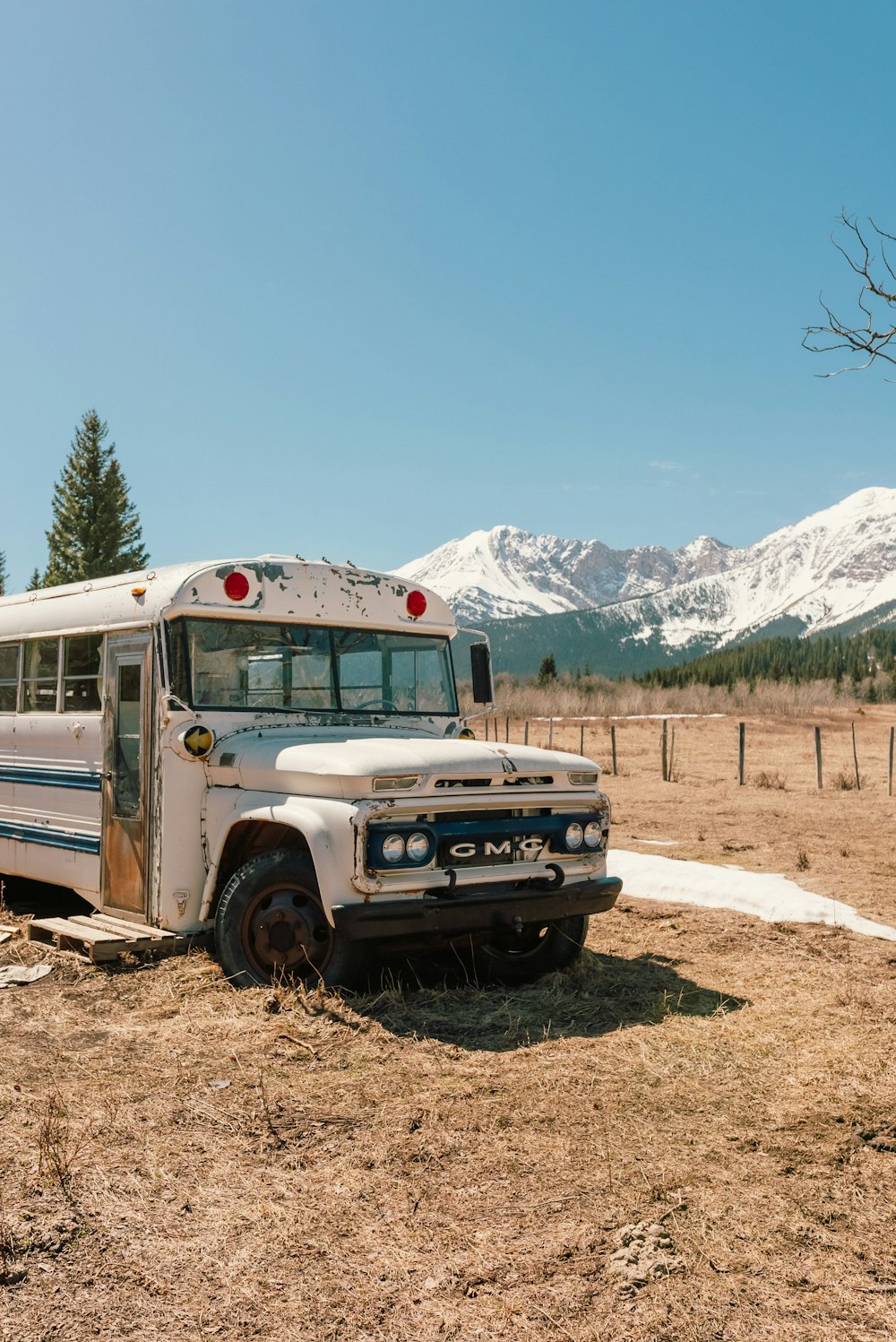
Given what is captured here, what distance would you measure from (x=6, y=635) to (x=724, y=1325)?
7.19 metres

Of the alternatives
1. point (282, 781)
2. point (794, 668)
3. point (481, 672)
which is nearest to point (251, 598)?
point (282, 781)

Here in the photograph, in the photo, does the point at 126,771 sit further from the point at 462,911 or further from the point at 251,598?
the point at 462,911

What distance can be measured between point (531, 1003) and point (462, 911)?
2.71 feet

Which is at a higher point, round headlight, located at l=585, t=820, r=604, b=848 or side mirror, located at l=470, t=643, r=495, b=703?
side mirror, located at l=470, t=643, r=495, b=703

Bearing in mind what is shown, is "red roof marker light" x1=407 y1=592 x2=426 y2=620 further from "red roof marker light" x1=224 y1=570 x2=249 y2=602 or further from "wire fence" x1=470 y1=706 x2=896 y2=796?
"wire fence" x1=470 y1=706 x2=896 y2=796

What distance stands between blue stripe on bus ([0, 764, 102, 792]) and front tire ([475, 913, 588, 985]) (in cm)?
284

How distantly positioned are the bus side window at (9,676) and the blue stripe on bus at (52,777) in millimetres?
480

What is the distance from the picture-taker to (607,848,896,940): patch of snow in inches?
329

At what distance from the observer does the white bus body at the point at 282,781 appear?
5391 mm

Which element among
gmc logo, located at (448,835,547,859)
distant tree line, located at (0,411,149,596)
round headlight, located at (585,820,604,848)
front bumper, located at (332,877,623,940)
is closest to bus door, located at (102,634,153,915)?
front bumper, located at (332,877,623,940)

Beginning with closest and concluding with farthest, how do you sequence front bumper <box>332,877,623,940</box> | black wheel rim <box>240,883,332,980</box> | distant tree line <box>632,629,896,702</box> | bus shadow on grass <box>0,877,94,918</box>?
front bumper <box>332,877,623,940</box> < black wheel rim <box>240,883,332,980</box> < bus shadow on grass <box>0,877,94,918</box> < distant tree line <box>632,629,896,702</box>

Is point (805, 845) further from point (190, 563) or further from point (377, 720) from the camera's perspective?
point (190, 563)

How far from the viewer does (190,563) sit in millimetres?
6848

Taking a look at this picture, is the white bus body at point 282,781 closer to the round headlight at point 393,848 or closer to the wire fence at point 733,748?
the round headlight at point 393,848
